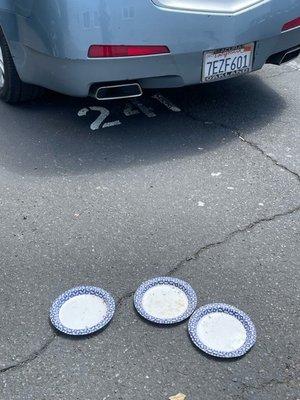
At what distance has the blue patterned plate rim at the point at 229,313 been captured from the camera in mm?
2342

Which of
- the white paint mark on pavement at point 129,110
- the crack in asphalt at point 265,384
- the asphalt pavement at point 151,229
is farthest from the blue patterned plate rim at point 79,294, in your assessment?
the white paint mark on pavement at point 129,110

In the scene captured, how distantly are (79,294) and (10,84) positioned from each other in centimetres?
217

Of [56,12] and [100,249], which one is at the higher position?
[56,12]

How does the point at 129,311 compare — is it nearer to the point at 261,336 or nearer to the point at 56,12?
the point at 261,336

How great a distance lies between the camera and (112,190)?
344 centimetres

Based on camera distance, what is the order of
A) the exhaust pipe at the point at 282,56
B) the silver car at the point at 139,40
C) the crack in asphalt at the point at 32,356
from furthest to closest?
the exhaust pipe at the point at 282,56
the silver car at the point at 139,40
the crack in asphalt at the point at 32,356

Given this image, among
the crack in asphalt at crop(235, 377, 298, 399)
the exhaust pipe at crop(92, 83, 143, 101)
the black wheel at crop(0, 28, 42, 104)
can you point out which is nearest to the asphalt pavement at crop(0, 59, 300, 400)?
the crack in asphalt at crop(235, 377, 298, 399)

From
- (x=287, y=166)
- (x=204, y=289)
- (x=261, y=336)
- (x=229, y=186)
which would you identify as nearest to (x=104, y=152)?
(x=229, y=186)

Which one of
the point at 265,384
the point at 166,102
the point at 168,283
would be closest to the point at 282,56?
the point at 166,102

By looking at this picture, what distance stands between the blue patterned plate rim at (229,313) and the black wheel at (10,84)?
2.46m

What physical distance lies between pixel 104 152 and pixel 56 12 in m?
0.96

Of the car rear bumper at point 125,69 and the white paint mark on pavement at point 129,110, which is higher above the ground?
the car rear bumper at point 125,69

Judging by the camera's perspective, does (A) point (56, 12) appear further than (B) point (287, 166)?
No

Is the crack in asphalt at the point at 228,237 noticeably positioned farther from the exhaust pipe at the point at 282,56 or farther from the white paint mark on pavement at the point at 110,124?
the white paint mark on pavement at the point at 110,124
